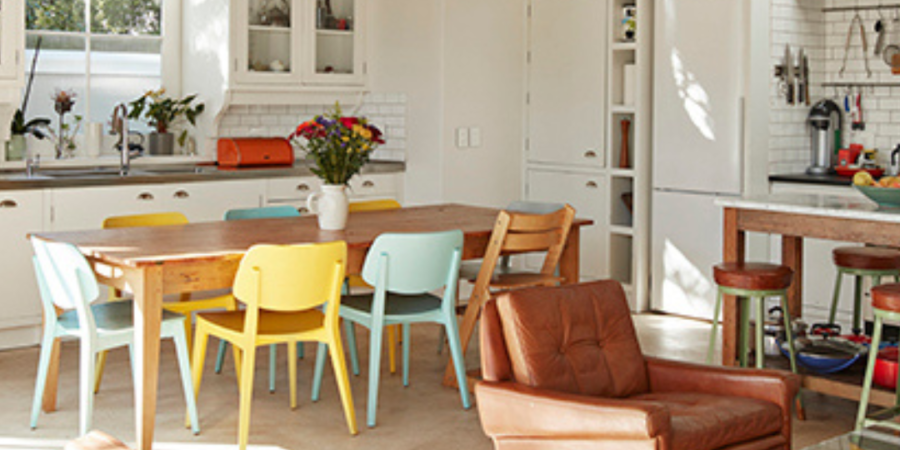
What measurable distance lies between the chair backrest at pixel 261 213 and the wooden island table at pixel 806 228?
219 cm

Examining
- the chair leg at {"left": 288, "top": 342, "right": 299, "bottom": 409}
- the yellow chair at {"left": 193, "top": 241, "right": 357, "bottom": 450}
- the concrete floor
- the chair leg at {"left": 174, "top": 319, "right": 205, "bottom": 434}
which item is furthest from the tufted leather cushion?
the chair leg at {"left": 288, "top": 342, "right": 299, "bottom": 409}

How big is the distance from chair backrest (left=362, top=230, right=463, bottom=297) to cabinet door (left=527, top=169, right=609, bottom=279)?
282cm

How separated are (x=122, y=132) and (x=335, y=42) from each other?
1.53 metres

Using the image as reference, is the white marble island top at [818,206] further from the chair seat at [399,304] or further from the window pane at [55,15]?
the window pane at [55,15]

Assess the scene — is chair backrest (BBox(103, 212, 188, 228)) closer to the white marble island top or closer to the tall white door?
the white marble island top

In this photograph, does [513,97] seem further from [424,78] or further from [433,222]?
[433,222]

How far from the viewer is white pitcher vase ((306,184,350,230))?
5133 millimetres

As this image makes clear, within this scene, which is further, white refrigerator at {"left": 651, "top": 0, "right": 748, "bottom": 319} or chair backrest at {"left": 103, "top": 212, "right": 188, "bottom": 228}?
white refrigerator at {"left": 651, "top": 0, "right": 748, "bottom": 319}

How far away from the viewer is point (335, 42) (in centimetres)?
751

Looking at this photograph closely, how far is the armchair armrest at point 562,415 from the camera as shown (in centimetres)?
319

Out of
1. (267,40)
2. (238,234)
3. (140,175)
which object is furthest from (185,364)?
(267,40)

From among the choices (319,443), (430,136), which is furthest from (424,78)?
(319,443)

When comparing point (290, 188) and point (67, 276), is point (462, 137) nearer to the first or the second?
point (290, 188)

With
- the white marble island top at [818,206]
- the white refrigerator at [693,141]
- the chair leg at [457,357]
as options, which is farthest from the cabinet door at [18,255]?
the white refrigerator at [693,141]
